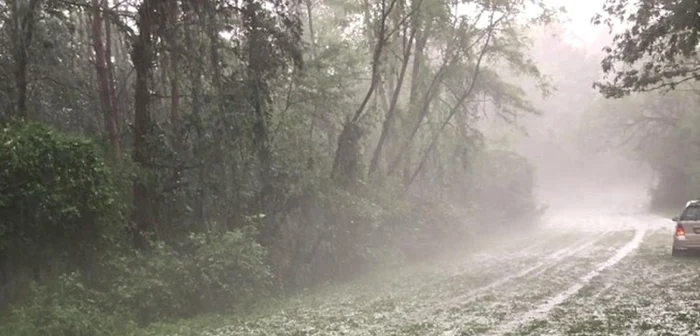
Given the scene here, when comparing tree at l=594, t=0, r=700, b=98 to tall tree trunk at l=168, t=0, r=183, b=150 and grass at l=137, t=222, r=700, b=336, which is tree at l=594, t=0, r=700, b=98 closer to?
grass at l=137, t=222, r=700, b=336

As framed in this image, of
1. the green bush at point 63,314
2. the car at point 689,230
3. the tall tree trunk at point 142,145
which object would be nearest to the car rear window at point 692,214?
the car at point 689,230

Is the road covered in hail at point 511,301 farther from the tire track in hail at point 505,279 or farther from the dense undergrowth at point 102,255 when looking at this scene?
the dense undergrowth at point 102,255

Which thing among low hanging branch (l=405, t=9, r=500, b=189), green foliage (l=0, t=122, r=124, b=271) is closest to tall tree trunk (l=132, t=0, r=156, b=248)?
green foliage (l=0, t=122, r=124, b=271)

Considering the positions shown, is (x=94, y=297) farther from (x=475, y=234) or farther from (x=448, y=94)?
(x=475, y=234)

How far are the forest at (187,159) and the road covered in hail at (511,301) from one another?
1.69m

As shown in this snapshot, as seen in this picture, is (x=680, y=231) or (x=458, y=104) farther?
(x=458, y=104)

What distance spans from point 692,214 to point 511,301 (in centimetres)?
879

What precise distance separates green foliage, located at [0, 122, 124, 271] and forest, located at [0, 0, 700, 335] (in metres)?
0.02

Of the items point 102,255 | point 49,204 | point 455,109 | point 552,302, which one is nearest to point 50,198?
point 49,204

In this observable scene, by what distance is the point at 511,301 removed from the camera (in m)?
11.8

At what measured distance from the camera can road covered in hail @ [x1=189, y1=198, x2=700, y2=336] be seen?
953cm

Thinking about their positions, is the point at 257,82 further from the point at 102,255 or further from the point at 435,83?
the point at 435,83

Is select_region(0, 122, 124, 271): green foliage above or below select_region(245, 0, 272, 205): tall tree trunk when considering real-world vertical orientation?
below

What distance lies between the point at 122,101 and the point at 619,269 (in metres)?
13.4
